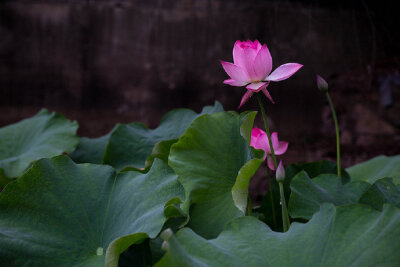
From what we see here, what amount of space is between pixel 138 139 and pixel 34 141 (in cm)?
40

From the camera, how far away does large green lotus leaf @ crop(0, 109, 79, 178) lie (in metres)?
1.12

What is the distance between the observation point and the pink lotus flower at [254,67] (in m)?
0.67

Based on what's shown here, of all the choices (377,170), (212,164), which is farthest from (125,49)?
(212,164)

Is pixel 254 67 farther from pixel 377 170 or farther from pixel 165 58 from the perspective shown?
pixel 165 58

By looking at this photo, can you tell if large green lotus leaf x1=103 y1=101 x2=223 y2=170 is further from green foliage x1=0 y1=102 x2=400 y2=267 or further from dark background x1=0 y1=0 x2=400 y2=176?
dark background x1=0 y1=0 x2=400 y2=176

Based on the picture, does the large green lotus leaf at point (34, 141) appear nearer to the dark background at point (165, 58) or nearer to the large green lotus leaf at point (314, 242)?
the large green lotus leaf at point (314, 242)

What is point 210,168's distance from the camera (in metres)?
0.73

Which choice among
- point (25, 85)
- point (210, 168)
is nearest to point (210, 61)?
point (25, 85)

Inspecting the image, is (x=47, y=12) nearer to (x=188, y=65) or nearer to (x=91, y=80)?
(x=91, y=80)

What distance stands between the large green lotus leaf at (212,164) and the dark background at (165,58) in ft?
7.79

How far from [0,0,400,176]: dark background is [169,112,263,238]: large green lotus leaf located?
238 centimetres

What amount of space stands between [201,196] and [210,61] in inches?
101

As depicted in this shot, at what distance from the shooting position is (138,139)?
3.45 ft

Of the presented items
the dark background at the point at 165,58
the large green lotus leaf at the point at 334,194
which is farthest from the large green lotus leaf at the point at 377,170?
the dark background at the point at 165,58
